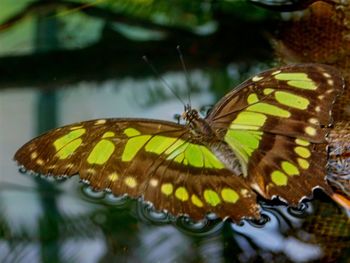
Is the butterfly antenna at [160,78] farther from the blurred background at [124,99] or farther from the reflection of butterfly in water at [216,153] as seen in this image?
the reflection of butterfly in water at [216,153]

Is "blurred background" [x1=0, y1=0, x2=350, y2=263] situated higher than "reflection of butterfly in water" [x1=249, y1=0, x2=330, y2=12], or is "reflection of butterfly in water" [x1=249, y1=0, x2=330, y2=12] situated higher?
"reflection of butterfly in water" [x1=249, y1=0, x2=330, y2=12]

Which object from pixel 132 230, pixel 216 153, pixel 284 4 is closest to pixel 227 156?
pixel 216 153

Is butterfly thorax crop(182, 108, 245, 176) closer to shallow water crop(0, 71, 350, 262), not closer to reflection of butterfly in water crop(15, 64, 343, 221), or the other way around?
reflection of butterfly in water crop(15, 64, 343, 221)

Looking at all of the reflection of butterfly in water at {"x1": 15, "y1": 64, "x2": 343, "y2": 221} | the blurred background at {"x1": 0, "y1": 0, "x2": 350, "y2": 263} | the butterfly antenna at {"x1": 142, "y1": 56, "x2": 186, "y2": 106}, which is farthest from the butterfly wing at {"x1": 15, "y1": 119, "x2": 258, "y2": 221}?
the butterfly antenna at {"x1": 142, "y1": 56, "x2": 186, "y2": 106}

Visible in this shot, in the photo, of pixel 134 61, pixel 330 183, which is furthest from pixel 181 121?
pixel 330 183

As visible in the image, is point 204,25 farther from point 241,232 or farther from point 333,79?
point 241,232

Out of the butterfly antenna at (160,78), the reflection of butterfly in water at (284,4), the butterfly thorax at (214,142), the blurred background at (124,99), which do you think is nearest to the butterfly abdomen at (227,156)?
the butterfly thorax at (214,142)

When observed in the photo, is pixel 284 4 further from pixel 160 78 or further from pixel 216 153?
pixel 216 153
